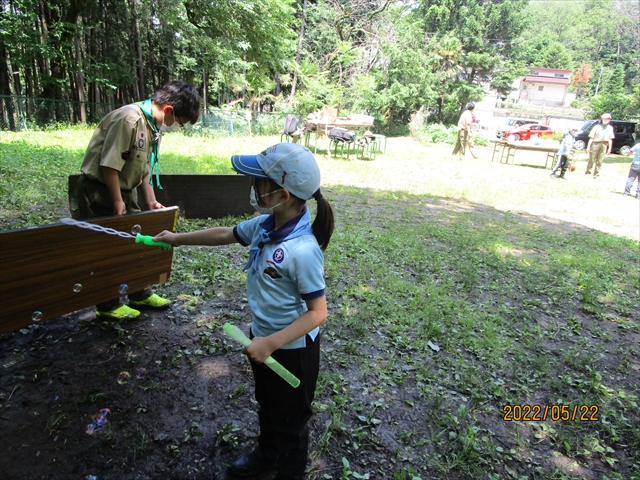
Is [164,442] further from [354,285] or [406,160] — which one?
[406,160]

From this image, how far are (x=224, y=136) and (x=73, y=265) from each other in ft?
60.6

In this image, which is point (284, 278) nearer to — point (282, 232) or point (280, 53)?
point (282, 232)

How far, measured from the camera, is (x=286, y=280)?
169 cm

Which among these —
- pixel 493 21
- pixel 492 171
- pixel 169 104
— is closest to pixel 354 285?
pixel 169 104

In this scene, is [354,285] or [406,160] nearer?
[354,285]

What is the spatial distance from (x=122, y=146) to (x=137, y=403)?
1.54 meters

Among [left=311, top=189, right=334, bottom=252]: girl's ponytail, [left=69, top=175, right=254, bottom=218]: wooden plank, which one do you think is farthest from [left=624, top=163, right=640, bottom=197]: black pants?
[left=311, top=189, right=334, bottom=252]: girl's ponytail

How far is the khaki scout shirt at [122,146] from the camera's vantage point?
2.57 m

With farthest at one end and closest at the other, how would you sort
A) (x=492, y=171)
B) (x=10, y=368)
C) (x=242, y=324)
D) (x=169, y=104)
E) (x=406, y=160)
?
1. (x=406, y=160)
2. (x=492, y=171)
3. (x=242, y=324)
4. (x=169, y=104)
5. (x=10, y=368)

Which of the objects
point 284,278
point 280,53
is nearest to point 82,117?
point 280,53

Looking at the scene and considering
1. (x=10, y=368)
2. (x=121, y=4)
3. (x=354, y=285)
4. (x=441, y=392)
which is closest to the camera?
(x=10, y=368)

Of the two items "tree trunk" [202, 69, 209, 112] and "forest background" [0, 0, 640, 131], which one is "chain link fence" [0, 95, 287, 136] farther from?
"tree trunk" [202, 69, 209, 112]

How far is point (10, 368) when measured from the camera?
255cm

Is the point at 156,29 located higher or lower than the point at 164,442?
higher
